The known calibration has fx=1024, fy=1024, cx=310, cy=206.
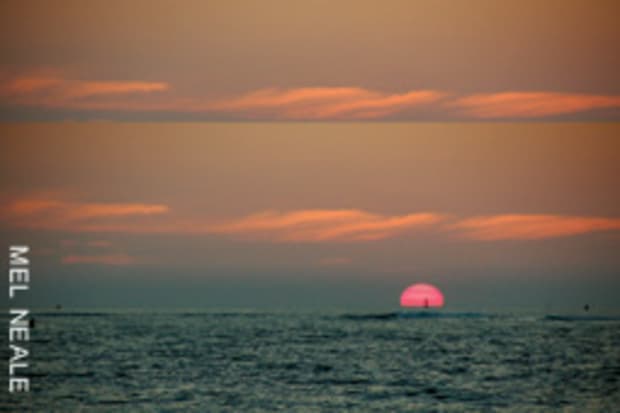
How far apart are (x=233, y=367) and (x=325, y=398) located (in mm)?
17938

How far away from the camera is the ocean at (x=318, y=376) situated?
48188mm

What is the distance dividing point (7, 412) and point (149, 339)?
5721cm

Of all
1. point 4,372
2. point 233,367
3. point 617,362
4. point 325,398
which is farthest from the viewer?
point 617,362

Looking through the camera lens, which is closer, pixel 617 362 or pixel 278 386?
pixel 278 386

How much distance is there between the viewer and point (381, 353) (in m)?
82.2

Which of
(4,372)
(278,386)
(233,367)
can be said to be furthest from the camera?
(233,367)

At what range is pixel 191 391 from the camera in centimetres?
5253

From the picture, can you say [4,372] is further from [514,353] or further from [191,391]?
[514,353]

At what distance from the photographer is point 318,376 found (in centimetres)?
6103

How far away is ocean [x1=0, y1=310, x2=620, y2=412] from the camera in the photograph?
158ft

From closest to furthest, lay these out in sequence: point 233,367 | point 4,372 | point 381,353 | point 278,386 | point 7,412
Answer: point 7,412 < point 278,386 < point 4,372 < point 233,367 < point 381,353

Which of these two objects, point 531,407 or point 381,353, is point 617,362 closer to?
point 381,353

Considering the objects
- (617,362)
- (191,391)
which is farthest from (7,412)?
(617,362)

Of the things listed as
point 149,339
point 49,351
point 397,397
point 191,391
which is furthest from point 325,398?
point 149,339
